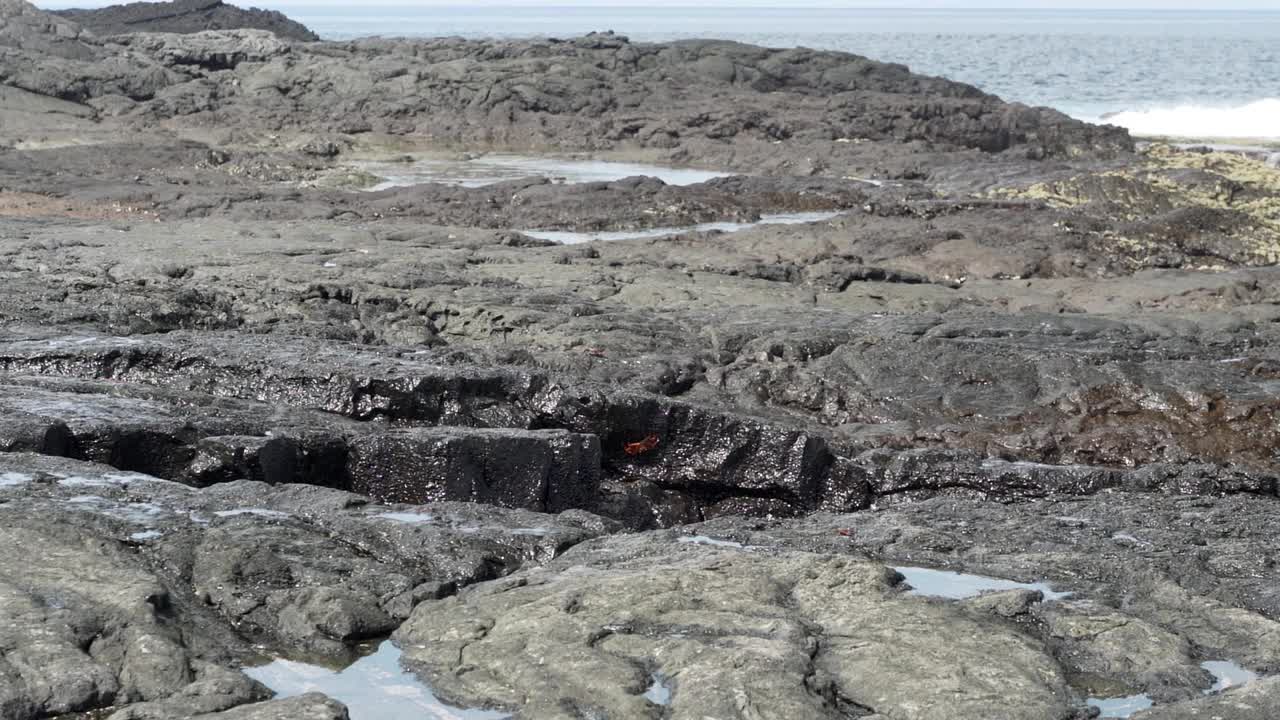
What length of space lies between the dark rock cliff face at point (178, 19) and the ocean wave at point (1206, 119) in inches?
1202

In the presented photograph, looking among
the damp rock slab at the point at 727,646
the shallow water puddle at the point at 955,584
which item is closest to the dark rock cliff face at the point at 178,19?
the shallow water puddle at the point at 955,584

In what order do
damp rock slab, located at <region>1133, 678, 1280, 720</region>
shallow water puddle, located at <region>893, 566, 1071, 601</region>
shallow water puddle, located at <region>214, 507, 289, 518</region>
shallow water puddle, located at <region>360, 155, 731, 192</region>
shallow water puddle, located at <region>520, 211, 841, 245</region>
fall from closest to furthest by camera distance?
damp rock slab, located at <region>1133, 678, 1280, 720</region> → shallow water puddle, located at <region>893, 566, 1071, 601</region> → shallow water puddle, located at <region>214, 507, 289, 518</region> → shallow water puddle, located at <region>520, 211, 841, 245</region> → shallow water puddle, located at <region>360, 155, 731, 192</region>

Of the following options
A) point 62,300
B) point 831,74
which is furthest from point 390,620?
point 831,74

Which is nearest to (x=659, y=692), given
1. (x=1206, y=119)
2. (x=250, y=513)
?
(x=250, y=513)

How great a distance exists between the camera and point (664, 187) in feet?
82.3

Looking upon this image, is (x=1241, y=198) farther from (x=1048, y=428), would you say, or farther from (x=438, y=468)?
(x=438, y=468)

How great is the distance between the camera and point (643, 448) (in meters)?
10.0

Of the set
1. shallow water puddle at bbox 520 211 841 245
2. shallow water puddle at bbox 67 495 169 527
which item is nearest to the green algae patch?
shallow water puddle at bbox 520 211 841 245

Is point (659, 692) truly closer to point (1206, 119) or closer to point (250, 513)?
point (250, 513)

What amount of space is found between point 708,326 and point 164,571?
7.61m

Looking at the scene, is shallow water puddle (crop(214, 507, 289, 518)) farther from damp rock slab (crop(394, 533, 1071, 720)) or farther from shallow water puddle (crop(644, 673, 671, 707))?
shallow water puddle (crop(644, 673, 671, 707))

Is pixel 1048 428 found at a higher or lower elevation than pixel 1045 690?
lower

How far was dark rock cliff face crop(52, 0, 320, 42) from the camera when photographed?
2032 inches

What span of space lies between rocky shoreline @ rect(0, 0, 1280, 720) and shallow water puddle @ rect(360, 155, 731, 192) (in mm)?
3213
